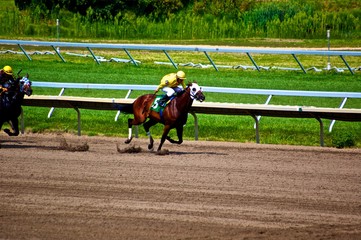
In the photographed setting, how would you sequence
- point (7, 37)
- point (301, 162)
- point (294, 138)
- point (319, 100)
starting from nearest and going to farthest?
1. point (301, 162)
2. point (294, 138)
3. point (319, 100)
4. point (7, 37)

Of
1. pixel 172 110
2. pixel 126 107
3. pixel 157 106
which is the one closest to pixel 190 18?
pixel 126 107

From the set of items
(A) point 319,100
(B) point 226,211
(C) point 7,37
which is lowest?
(C) point 7,37

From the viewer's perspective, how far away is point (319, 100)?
2053cm

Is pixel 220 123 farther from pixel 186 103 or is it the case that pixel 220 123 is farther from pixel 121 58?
pixel 121 58

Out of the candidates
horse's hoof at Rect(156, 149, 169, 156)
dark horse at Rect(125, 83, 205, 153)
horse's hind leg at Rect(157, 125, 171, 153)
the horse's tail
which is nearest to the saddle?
dark horse at Rect(125, 83, 205, 153)

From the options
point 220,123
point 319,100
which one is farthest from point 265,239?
point 319,100

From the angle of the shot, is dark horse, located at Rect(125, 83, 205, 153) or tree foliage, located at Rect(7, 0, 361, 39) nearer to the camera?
dark horse, located at Rect(125, 83, 205, 153)

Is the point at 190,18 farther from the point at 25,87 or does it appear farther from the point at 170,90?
the point at 170,90

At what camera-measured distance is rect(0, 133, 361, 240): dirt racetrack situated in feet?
31.1

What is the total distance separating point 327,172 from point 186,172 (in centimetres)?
169

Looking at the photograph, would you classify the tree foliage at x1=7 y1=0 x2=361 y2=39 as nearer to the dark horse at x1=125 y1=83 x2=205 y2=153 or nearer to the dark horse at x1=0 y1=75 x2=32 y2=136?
the dark horse at x1=125 y1=83 x2=205 y2=153

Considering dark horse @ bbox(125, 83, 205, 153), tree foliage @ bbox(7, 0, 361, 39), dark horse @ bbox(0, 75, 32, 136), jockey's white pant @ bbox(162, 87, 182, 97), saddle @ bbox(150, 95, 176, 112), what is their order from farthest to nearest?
tree foliage @ bbox(7, 0, 361, 39)
dark horse @ bbox(0, 75, 32, 136)
saddle @ bbox(150, 95, 176, 112)
jockey's white pant @ bbox(162, 87, 182, 97)
dark horse @ bbox(125, 83, 205, 153)

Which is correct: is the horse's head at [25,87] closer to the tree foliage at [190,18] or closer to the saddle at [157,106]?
the saddle at [157,106]

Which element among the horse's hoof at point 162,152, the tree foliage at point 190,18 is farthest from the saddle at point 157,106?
the tree foliage at point 190,18
